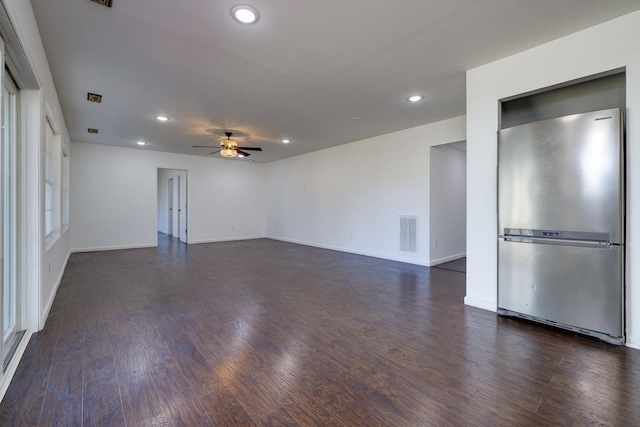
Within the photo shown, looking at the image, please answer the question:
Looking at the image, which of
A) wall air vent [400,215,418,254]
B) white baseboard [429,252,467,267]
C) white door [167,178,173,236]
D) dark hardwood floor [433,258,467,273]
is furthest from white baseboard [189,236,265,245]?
dark hardwood floor [433,258,467,273]

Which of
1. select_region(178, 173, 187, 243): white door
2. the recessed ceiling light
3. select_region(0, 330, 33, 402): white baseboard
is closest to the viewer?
select_region(0, 330, 33, 402): white baseboard

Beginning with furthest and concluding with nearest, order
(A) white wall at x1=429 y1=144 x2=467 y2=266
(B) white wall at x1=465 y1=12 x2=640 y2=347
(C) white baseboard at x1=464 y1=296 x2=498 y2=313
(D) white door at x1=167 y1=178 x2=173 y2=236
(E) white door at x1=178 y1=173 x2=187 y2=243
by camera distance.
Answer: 1. (D) white door at x1=167 y1=178 x2=173 y2=236
2. (E) white door at x1=178 y1=173 x2=187 y2=243
3. (A) white wall at x1=429 y1=144 x2=467 y2=266
4. (C) white baseboard at x1=464 y1=296 x2=498 y2=313
5. (B) white wall at x1=465 y1=12 x2=640 y2=347

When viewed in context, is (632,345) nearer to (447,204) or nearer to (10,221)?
(447,204)

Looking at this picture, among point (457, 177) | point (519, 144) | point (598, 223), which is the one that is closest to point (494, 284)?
point (598, 223)

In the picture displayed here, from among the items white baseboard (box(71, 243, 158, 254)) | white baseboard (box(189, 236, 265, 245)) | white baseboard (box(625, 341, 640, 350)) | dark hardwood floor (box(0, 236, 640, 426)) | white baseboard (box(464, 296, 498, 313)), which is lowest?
dark hardwood floor (box(0, 236, 640, 426))

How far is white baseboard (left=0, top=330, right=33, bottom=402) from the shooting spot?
1.67 m

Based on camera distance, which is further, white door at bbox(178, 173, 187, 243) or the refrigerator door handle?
white door at bbox(178, 173, 187, 243)

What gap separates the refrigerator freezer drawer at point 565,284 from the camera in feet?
7.52

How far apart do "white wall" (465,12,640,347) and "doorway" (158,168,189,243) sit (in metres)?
7.52

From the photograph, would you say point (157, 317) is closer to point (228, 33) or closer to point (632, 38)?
point (228, 33)

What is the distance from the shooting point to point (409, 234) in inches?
218

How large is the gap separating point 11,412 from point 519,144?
417 centimetres

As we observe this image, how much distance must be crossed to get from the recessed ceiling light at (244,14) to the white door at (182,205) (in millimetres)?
7068

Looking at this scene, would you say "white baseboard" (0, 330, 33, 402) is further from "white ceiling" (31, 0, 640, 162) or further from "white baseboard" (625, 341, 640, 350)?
"white baseboard" (625, 341, 640, 350)
